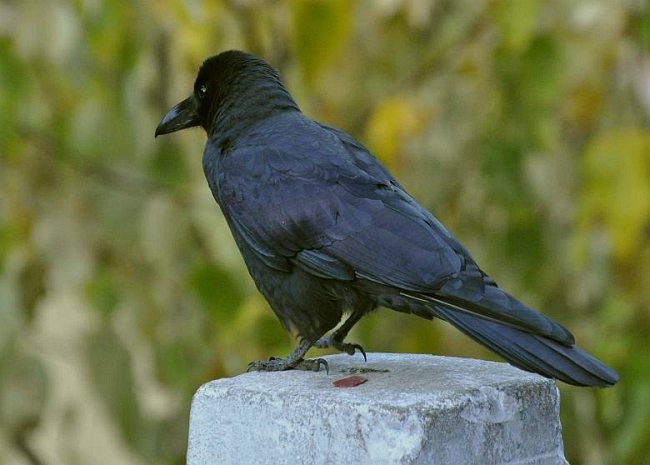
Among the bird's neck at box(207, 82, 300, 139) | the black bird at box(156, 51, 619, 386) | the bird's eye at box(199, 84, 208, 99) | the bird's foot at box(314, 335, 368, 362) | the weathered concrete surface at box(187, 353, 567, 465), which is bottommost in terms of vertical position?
the weathered concrete surface at box(187, 353, 567, 465)

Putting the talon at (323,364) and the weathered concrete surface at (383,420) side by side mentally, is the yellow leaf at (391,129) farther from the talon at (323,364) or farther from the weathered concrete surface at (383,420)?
the weathered concrete surface at (383,420)

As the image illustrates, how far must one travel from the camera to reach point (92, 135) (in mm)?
3938

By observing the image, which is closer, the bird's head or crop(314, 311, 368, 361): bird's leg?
crop(314, 311, 368, 361): bird's leg

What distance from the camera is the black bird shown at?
221cm

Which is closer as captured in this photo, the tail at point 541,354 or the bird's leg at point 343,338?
the tail at point 541,354

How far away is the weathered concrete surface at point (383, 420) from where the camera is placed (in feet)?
6.11

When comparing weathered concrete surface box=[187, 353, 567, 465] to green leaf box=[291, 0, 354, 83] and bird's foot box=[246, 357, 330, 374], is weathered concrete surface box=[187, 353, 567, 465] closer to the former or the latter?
bird's foot box=[246, 357, 330, 374]

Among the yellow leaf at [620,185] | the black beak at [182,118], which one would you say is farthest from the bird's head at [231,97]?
the yellow leaf at [620,185]

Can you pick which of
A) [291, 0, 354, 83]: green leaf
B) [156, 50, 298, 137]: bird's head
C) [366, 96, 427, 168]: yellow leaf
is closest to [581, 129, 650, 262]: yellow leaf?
[366, 96, 427, 168]: yellow leaf

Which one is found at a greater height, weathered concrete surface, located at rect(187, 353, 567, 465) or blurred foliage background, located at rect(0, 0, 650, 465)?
blurred foliage background, located at rect(0, 0, 650, 465)

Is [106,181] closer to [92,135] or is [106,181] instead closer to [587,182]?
[92,135]

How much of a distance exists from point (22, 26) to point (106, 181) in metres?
0.59

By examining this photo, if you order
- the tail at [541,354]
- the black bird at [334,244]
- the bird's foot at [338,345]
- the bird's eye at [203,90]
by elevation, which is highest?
the bird's eye at [203,90]

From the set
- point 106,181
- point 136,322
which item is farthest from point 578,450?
point 106,181
